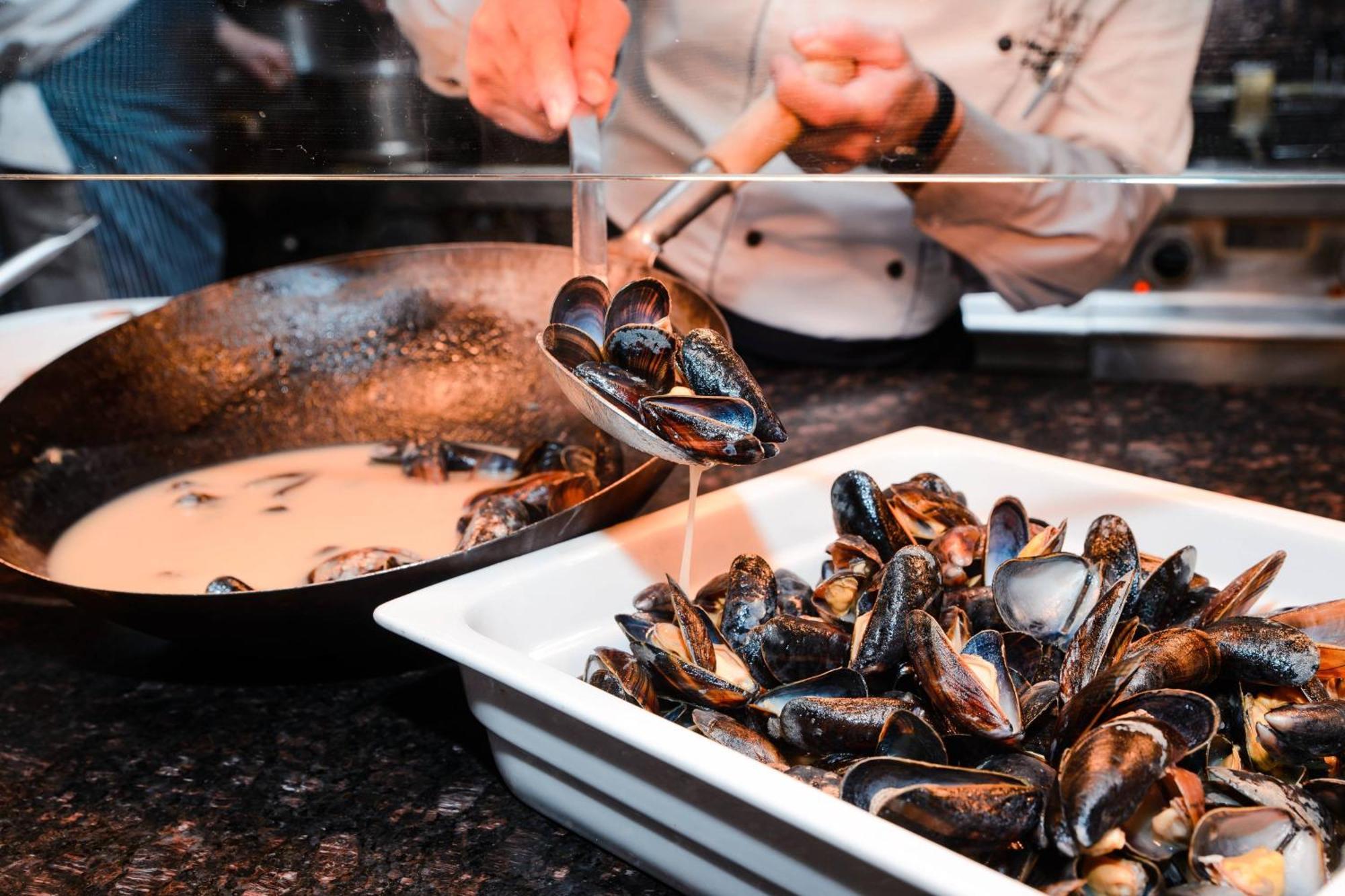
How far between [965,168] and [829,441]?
779mm

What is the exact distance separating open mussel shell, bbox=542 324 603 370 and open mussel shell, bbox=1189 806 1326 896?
48 cm

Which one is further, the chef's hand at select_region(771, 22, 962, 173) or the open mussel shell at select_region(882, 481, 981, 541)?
the open mussel shell at select_region(882, 481, 981, 541)

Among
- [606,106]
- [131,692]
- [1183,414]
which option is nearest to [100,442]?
[131,692]

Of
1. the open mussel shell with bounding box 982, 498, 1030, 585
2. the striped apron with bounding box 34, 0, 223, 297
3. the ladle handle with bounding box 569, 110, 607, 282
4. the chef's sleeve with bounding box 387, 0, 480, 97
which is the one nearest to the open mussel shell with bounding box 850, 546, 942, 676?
the open mussel shell with bounding box 982, 498, 1030, 585

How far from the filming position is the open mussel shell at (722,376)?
80 cm

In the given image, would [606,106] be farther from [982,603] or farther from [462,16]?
[982,603]

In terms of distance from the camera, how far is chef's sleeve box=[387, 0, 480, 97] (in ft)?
2.46

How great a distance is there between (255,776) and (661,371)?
0.42 meters

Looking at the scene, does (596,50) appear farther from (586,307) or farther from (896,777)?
(896,777)

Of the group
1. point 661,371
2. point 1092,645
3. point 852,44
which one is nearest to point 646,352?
point 661,371

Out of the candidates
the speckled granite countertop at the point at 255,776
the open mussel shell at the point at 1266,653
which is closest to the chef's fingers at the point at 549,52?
the speckled granite countertop at the point at 255,776

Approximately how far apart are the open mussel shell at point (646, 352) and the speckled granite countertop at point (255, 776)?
298mm

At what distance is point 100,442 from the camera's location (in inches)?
49.1

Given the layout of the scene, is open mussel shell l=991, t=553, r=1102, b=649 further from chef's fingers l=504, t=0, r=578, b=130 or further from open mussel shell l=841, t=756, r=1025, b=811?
chef's fingers l=504, t=0, r=578, b=130
